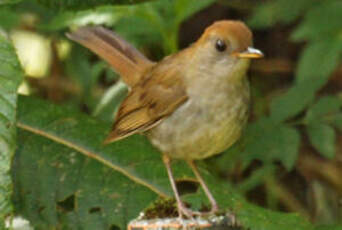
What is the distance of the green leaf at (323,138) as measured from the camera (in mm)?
4059

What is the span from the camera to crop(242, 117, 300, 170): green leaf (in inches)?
161

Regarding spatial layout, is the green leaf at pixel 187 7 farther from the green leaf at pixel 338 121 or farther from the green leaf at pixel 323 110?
the green leaf at pixel 338 121

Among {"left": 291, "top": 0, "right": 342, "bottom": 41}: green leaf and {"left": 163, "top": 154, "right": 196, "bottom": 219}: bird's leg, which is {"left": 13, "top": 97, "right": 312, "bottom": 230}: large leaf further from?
{"left": 291, "top": 0, "right": 342, "bottom": 41}: green leaf

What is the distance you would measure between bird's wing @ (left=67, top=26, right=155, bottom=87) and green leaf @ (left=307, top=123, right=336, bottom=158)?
990mm

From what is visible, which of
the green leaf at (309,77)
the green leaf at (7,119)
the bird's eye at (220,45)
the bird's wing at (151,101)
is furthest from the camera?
the green leaf at (309,77)

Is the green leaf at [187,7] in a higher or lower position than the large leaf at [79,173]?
higher

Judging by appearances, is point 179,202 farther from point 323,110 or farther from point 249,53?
point 323,110

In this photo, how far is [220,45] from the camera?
136 inches

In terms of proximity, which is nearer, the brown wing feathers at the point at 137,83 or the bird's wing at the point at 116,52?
the brown wing feathers at the point at 137,83

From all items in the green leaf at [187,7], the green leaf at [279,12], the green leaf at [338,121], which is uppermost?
the green leaf at [279,12]

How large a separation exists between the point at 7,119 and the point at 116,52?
1331 mm

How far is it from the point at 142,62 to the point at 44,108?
A: 610 millimetres

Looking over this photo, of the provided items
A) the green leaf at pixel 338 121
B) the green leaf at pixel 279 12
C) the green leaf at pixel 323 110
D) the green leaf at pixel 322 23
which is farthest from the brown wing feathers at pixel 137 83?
the green leaf at pixel 279 12

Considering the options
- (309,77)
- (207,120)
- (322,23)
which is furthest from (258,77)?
(207,120)
